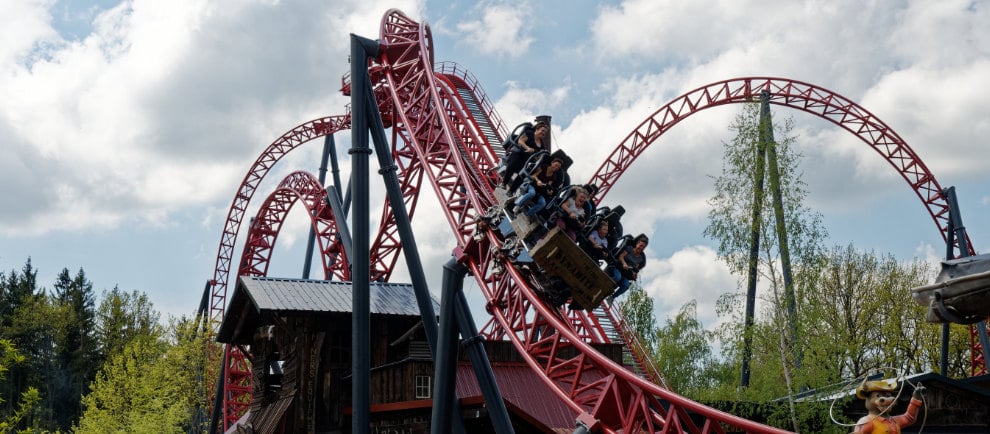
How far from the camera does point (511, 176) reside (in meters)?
9.46

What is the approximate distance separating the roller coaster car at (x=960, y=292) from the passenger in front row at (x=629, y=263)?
5.23 metres

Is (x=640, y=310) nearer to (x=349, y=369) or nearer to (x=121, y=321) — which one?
(x=349, y=369)

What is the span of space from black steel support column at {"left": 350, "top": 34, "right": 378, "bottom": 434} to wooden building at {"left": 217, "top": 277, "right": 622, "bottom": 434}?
1654 mm

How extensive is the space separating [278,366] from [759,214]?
10036mm

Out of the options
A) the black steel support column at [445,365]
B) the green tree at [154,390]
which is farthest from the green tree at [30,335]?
the black steel support column at [445,365]

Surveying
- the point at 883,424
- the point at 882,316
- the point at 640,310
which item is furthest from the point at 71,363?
the point at 883,424

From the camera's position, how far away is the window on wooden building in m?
13.2

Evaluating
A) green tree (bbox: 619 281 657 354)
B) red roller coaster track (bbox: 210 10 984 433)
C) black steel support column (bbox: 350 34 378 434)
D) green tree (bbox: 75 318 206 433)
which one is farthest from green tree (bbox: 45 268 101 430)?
black steel support column (bbox: 350 34 378 434)

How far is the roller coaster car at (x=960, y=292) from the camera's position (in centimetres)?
380

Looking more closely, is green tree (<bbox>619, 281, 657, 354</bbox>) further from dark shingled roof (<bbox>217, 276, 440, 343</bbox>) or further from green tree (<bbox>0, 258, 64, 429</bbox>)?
green tree (<bbox>0, 258, 64, 429</bbox>)

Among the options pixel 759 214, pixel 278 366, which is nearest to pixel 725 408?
pixel 759 214

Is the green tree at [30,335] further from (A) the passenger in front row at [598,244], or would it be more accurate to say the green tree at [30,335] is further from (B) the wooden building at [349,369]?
(A) the passenger in front row at [598,244]

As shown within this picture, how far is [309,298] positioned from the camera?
14828 millimetres

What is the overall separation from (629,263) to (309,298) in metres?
7.25
